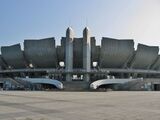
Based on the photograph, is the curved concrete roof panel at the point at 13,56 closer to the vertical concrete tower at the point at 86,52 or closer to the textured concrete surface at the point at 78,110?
the vertical concrete tower at the point at 86,52

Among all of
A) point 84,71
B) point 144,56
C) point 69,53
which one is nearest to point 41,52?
point 69,53

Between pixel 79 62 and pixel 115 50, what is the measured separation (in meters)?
12.4

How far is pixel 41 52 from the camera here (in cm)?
9350

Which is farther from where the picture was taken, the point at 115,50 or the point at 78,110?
the point at 115,50

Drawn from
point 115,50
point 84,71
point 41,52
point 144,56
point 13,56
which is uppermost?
point 115,50

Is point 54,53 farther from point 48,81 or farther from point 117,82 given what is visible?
point 117,82

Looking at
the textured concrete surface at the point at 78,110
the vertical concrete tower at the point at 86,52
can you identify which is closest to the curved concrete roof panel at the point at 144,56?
the vertical concrete tower at the point at 86,52

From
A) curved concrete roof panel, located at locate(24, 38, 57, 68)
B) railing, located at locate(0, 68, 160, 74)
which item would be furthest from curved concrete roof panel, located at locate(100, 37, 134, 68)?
curved concrete roof panel, located at locate(24, 38, 57, 68)

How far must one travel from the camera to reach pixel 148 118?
13.4m

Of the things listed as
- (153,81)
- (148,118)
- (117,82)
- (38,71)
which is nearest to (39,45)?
(38,71)

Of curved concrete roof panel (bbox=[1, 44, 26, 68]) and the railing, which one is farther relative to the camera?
curved concrete roof panel (bbox=[1, 44, 26, 68])

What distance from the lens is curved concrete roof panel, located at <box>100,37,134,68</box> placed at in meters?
90.6

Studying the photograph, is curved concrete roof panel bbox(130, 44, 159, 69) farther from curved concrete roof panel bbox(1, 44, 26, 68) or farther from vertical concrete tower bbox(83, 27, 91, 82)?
curved concrete roof panel bbox(1, 44, 26, 68)

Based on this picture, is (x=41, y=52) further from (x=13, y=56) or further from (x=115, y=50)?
(x=115, y=50)
